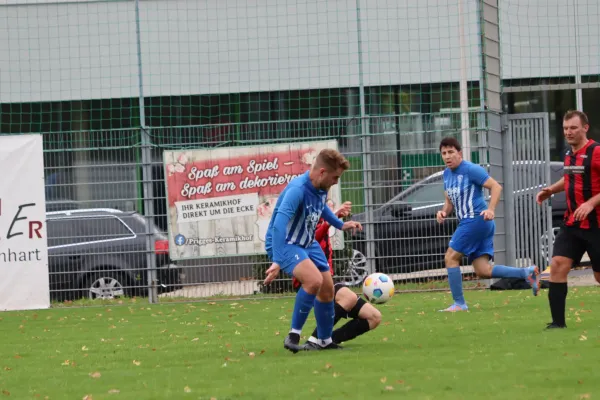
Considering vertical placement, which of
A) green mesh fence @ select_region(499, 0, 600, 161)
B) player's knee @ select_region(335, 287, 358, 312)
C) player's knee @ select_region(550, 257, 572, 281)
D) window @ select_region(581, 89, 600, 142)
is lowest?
player's knee @ select_region(335, 287, 358, 312)

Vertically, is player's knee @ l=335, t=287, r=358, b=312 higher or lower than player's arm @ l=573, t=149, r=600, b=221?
lower

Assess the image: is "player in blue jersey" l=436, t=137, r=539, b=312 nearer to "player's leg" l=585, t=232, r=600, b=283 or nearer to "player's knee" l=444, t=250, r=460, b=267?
"player's knee" l=444, t=250, r=460, b=267

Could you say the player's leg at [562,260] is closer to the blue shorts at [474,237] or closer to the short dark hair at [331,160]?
the short dark hair at [331,160]

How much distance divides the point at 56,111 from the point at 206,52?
2544 mm

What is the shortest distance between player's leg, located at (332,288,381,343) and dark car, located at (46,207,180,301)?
774 cm

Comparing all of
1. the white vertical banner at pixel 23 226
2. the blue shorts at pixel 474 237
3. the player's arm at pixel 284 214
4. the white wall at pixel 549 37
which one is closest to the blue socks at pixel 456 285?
the blue shorts at pixel 474 237

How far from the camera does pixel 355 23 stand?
18.7m

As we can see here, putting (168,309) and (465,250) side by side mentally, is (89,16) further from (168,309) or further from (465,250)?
(465,250)

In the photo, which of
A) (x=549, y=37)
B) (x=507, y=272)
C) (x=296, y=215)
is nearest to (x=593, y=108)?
(x=549, y=37)

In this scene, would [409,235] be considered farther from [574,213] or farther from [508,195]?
[574,213]

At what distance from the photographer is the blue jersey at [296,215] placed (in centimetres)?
905

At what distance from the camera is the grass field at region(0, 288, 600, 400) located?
7.27 m

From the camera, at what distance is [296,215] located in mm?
9250

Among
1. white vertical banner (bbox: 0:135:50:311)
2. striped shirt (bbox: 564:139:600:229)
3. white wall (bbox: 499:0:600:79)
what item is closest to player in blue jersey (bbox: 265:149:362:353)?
striped shirt (bbox: 564:139:600:229)
